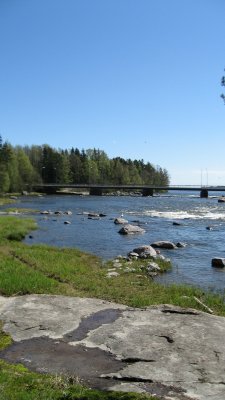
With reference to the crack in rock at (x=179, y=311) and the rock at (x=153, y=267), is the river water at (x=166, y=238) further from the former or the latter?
the crack in rock at (x=179, y=311)

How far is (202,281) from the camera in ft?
85.3

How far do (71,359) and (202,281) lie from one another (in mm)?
15963

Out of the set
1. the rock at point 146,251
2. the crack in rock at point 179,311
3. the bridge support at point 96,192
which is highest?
the bridge support at point 96,192

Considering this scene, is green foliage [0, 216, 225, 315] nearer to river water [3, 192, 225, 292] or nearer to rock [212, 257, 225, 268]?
river water [3, 192, 225, 292]

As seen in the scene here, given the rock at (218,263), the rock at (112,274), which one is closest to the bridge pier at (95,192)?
the rock at (218,263)

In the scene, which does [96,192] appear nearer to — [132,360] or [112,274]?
[112,274]

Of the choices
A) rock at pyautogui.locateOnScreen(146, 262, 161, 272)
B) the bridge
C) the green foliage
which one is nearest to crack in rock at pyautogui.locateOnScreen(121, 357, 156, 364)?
the green foliage

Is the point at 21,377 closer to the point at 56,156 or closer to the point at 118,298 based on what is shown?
the point at 118,298

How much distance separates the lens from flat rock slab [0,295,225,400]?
33.5 feet

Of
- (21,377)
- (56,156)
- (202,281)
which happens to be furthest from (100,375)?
(56,156)

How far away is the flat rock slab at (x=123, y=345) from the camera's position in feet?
33.5

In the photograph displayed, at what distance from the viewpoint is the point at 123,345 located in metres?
12.5

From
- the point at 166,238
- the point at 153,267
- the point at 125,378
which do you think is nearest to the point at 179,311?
the point at 125,378

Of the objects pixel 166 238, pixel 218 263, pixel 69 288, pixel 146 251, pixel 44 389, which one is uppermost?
pixel 44 389
